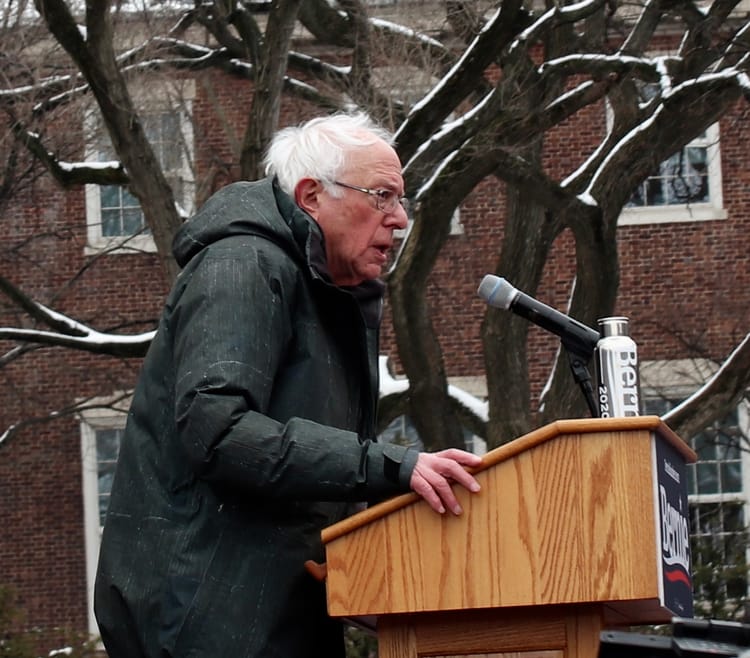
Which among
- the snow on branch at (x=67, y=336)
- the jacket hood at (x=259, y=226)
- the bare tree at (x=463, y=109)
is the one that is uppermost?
the bare tree at (x=463, y=109)

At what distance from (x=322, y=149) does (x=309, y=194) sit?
0.33 feet

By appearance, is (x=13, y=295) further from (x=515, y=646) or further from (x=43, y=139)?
(x=515, y=646)

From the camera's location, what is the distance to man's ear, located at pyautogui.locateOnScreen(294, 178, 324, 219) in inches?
145

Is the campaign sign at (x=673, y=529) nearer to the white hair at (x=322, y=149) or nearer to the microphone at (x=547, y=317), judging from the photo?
the microphone at (x=547, y=317)

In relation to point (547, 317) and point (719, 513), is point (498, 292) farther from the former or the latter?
point (719, 513)

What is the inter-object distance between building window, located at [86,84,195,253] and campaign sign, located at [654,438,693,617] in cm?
1246

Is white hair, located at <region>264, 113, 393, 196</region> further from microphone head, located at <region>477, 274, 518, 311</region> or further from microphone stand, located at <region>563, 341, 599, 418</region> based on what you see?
microphone stand, located at <region>563, 341, 599, 418</region>

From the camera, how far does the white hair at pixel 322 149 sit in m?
3.67

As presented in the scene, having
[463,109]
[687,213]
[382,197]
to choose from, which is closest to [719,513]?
[687,213]

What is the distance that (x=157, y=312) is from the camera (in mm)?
20859

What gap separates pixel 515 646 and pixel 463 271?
17.4 meters

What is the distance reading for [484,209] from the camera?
20844 mm

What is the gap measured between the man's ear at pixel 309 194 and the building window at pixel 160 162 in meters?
11.9

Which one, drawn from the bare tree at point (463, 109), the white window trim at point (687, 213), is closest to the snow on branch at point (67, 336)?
the bare tree at point (463, 109)
